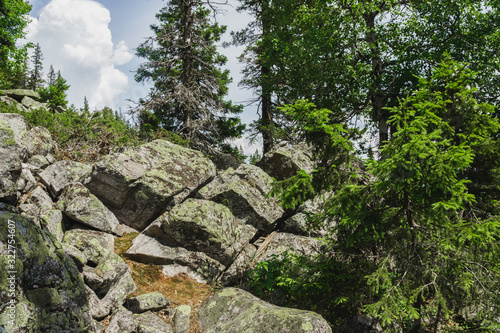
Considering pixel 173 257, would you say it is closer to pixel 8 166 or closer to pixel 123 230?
pixel 123 230

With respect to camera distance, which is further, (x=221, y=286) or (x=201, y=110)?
(x=201, y=110)

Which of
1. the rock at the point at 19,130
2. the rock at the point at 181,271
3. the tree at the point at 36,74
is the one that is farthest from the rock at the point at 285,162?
the tree at the point at 36,74

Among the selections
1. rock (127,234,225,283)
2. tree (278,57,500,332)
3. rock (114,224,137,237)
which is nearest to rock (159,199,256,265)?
rock (127,234,225,283)

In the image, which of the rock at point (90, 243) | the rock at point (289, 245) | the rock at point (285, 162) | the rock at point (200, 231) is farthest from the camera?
the rock at point (285, 162)

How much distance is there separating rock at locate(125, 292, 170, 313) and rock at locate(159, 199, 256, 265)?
2.06 metres

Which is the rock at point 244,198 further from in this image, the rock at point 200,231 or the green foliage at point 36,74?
the green foliage at point 36,74

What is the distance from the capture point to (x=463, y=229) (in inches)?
200

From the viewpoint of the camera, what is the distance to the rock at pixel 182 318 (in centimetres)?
663

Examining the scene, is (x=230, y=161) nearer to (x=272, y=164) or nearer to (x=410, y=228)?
(x=272, y=164)

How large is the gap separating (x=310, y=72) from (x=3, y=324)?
13805 mm

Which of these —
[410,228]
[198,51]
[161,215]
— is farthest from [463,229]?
[198,51]

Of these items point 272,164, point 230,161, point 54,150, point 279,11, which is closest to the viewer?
point 54,150

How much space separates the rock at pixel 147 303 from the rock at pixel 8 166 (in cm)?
410

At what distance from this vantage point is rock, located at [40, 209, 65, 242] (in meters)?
7.76
